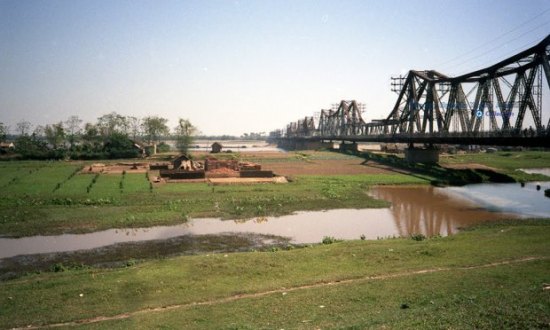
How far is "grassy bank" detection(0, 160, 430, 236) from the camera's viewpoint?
94.2ft

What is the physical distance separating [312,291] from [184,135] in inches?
4063

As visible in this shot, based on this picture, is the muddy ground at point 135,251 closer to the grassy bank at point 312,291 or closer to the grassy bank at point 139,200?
the grassy bank at point 312,291

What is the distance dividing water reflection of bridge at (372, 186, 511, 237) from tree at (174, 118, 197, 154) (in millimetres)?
73099

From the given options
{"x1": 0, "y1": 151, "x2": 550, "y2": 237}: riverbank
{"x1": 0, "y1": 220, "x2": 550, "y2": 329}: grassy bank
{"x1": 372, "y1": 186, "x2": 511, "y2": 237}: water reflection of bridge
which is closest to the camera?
{"x1": 0, "y1": 220, "x2": 550, "y2": 329}: grassy bank

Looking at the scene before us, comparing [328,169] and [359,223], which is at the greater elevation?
[328,169]

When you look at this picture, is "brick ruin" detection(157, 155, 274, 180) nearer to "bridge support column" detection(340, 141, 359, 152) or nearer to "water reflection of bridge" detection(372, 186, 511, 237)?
"water reflection of bridge" detection(372, 186, 511, 237)

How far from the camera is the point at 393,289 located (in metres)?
13.8

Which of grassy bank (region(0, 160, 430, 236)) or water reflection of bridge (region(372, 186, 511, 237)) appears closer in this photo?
water reflection of bridge (region(372, 186, 511, 237))

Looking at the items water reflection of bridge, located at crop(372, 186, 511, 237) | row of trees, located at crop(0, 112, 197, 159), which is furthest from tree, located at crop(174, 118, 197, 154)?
water reflection of bridge, located at crop(372, 186, 511, 237)

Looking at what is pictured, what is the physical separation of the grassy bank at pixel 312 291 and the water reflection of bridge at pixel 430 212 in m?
8.21

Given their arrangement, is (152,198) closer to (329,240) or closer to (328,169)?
(329,240)

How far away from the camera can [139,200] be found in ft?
120

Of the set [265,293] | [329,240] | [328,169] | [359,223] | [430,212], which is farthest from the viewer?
[328,169]

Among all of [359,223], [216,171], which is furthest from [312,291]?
[216,171]
